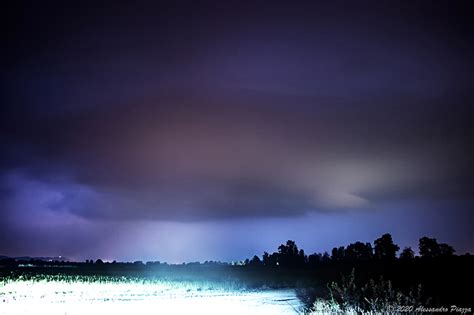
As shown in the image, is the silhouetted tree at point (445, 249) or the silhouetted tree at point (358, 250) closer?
the silhouetted tree at point (445, 249)

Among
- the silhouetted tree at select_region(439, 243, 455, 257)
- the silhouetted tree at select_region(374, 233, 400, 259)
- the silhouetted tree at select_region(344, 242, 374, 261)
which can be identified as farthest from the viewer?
the silhouetted tree at select_region(344, 242, 374, 261)

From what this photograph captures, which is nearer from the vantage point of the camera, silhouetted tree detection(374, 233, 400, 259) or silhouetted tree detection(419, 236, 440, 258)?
silhouetted tree detection(419, 236, 440, 258)

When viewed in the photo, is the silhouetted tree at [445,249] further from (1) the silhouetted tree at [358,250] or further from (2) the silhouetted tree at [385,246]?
(1) the silhouetted tree at [358,250]

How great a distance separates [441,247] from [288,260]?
7692 centimetres

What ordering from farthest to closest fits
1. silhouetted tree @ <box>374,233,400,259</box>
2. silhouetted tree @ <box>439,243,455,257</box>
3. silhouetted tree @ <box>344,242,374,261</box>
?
silhouetted tree @ <box>344,242,374,261</box> → silhouetted tree @ <box>374,233,400,259</box> → silhouetted tree @ <box>439,243,455,257</box>

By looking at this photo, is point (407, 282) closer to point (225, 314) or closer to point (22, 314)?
point (225, 314)

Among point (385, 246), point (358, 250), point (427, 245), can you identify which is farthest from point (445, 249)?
point (358, 250)

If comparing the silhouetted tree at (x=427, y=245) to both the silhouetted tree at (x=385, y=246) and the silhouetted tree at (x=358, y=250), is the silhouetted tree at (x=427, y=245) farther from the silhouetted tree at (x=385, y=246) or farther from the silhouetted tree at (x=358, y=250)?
the silhouetted tree at (x=358, y=250)

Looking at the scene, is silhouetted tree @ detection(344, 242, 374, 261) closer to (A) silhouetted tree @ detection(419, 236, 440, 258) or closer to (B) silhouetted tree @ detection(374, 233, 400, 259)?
(B) silhouetted tree @ detection(374, 233, 400, 259)

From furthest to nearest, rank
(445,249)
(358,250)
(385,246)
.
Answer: (358,250)
(385,246)
(445,249)

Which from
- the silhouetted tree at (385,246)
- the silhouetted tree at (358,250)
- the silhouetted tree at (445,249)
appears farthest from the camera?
the silhouetted tree at (358,250)

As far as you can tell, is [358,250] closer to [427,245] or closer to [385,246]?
[385,246]

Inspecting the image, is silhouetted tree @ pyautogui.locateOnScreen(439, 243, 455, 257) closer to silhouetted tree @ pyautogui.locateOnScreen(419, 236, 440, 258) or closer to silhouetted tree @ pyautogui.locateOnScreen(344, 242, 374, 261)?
silhouetted tree @ pyautogui.locateOnScreen(419, 236, 440, 258)

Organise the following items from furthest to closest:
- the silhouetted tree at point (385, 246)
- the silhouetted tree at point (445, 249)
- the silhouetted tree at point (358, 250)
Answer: the silhouetted tree at point (358, 250) < the silhouetted tree at point (385, 246) < the silhouetted tree at point (445, 249)
